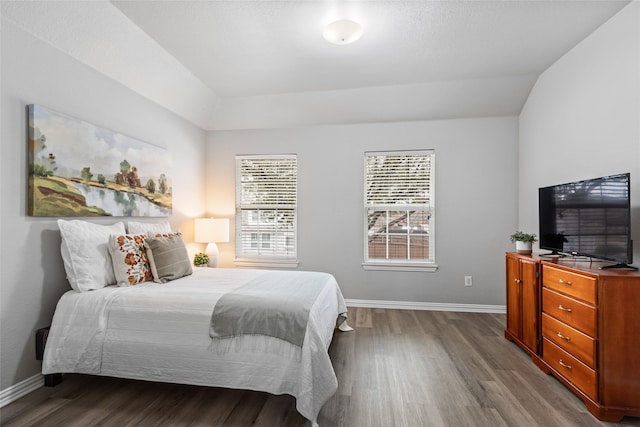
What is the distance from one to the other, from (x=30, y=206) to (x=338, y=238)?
122 inches

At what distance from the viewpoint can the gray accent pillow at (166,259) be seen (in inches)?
105

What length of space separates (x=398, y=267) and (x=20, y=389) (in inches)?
144

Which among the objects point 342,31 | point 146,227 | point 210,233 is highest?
point 342,31

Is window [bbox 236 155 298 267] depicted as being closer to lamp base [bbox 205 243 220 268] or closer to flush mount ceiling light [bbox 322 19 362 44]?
Result: lamp base [bbox 205 243 220 268]

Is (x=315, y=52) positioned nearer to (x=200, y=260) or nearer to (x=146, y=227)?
(x=146, y=227)

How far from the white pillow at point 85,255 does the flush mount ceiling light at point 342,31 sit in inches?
94.8

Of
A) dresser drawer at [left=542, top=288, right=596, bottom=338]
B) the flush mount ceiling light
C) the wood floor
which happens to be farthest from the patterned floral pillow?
dresser drawer at [left=542, top=288, right=596, bottom=338]

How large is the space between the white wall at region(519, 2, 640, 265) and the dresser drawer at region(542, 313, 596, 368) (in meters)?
0.71

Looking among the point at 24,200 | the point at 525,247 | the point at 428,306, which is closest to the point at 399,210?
the point at 428,306

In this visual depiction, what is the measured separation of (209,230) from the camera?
402 cm

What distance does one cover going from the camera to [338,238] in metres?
4.27

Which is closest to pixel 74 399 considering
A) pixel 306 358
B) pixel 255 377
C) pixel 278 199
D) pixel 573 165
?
pixel 255 377

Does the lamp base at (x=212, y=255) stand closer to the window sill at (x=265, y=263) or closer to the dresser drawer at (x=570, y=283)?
the window sill at (x=265, y=263)

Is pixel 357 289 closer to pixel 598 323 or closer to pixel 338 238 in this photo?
pixel 338 238
